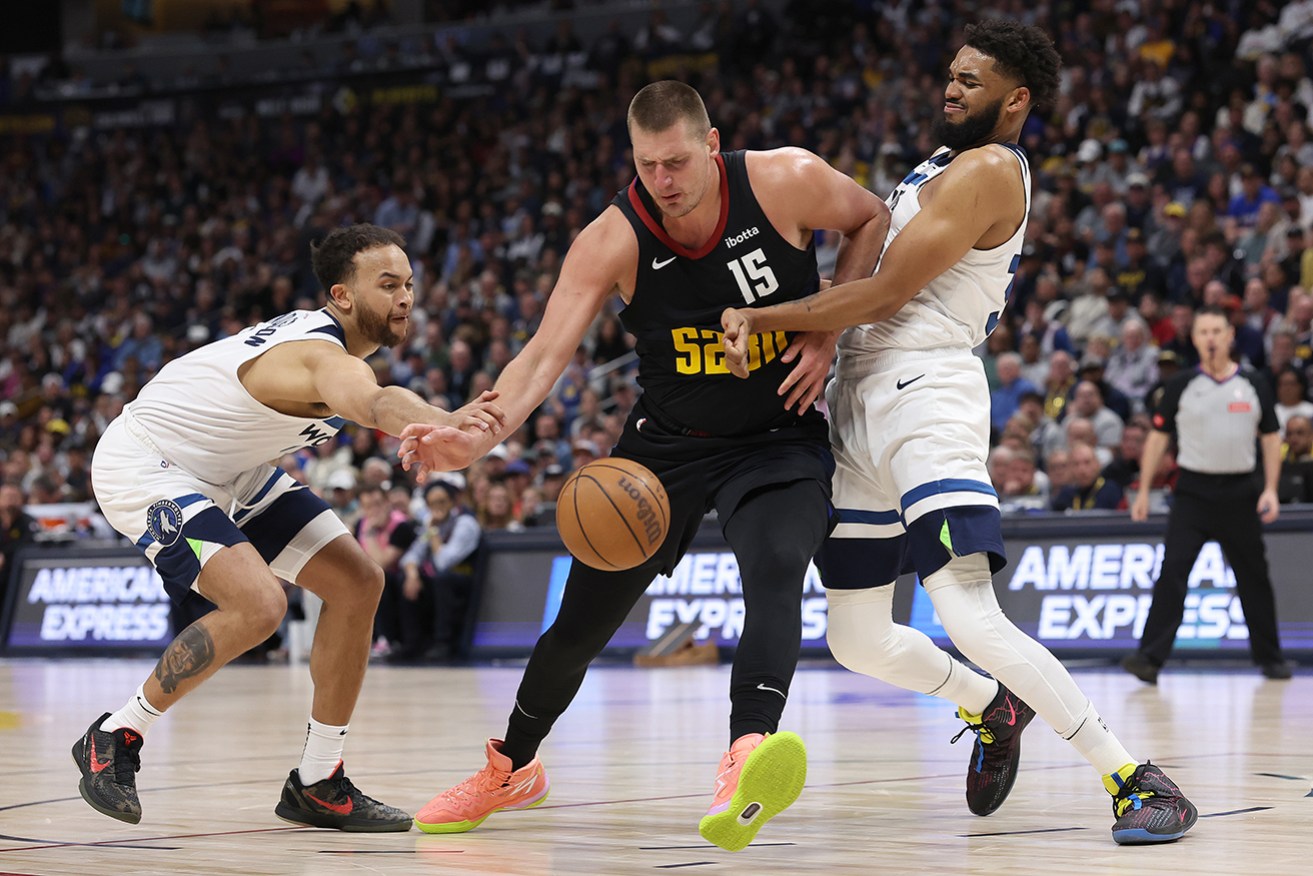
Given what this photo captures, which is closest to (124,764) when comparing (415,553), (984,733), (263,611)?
(263,611)

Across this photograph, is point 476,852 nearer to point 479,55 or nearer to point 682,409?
point 682,409

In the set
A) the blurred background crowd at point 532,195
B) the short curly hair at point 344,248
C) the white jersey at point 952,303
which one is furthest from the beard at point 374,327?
the blurred background crowd at point 532,195

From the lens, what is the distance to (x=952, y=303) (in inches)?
197

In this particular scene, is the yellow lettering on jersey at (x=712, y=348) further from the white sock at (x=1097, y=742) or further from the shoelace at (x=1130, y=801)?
the shoelace at (x=1130, y=801)

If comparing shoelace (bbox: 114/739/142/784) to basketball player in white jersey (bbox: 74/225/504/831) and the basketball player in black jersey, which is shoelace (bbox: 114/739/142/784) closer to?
basketball player in white jersey (bbox: 74/225/504/831)

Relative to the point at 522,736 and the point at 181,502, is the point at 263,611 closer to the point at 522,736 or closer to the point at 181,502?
the point at 181,502

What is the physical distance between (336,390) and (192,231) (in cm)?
2187

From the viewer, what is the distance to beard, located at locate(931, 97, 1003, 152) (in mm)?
4938

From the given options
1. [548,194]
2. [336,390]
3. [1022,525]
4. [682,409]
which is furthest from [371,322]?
[548,194]

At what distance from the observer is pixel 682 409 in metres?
4.98

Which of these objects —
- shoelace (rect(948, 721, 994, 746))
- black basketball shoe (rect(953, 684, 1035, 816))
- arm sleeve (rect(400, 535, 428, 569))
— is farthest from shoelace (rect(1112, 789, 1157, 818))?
arm sleeve (rect(400, 535, 428, 569))

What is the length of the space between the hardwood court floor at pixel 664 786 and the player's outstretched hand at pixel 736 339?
1321 millimetres

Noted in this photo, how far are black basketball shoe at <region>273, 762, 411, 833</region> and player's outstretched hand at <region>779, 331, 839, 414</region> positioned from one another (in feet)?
5.96

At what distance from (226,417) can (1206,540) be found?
22.8 feet
